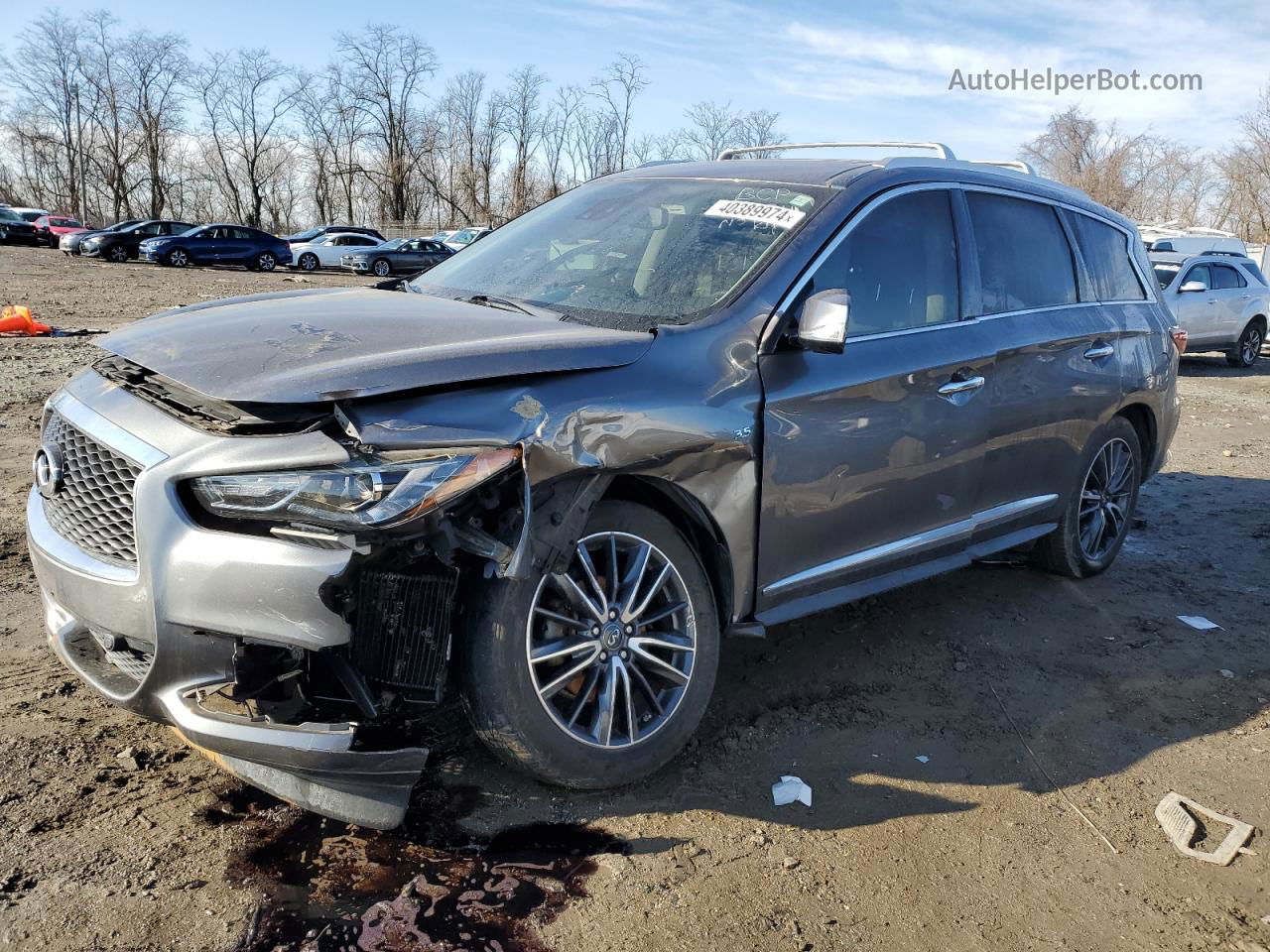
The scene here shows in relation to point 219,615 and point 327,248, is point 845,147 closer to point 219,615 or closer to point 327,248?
point 219,615

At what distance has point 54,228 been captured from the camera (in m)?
38.4

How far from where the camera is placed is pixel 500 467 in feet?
8.82

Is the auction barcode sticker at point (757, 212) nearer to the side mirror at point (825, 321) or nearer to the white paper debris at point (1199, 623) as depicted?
the side mirror at point (825, 321)

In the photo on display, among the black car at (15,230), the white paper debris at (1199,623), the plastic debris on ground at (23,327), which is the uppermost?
the black car at (15,230)

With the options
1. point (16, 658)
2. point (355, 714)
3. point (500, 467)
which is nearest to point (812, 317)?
point (500, 467)

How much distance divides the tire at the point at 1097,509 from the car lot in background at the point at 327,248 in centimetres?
3297

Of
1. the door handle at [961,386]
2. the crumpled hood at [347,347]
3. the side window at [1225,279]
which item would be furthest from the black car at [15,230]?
the door handle at [961,386]

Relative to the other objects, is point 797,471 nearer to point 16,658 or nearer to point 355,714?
point 355,714

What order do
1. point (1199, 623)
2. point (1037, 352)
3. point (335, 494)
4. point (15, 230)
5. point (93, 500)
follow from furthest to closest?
1. point (15, 230)
2. point (1199, 623)
3. point (1037, 352)
4. point (93, 500)
5. point (335, 494)

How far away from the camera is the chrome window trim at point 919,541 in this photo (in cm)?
361

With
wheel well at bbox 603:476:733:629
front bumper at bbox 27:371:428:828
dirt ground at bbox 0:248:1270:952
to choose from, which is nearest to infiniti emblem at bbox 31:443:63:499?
front bumper at bbox 27:371:428:828

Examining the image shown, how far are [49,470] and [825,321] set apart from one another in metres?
2.36

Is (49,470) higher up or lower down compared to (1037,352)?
lower down

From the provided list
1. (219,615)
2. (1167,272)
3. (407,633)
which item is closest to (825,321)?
(407,633)
